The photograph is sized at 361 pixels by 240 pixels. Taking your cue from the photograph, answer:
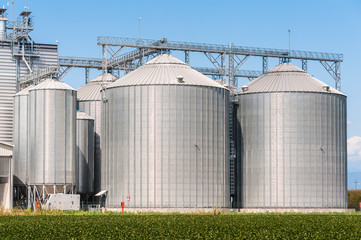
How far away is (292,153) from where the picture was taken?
10681 cm

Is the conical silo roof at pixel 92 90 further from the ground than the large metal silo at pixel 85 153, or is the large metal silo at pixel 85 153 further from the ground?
the conical silo roof at pixel 92 90

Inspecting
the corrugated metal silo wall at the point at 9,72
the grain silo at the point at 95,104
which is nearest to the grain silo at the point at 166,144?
the grain silo at the point at 95,104

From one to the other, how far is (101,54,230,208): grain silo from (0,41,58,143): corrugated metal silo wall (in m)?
19.5

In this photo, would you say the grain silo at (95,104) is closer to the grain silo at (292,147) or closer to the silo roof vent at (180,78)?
the silo roof vent at (180,78)

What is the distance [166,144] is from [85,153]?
2024 centimetres

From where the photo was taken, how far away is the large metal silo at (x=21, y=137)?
348ft

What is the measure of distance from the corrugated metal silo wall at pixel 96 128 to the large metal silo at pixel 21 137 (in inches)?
591

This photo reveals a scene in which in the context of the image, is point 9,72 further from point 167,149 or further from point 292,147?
point 292,147

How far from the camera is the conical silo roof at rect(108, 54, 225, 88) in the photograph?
4023 inches

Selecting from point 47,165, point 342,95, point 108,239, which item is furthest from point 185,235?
point 342,95

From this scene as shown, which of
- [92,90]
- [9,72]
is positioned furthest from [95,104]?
[9,72]

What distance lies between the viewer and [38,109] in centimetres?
10506

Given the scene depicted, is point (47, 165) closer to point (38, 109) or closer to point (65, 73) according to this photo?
point (38, 109)

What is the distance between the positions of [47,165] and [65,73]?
31.8 metres
